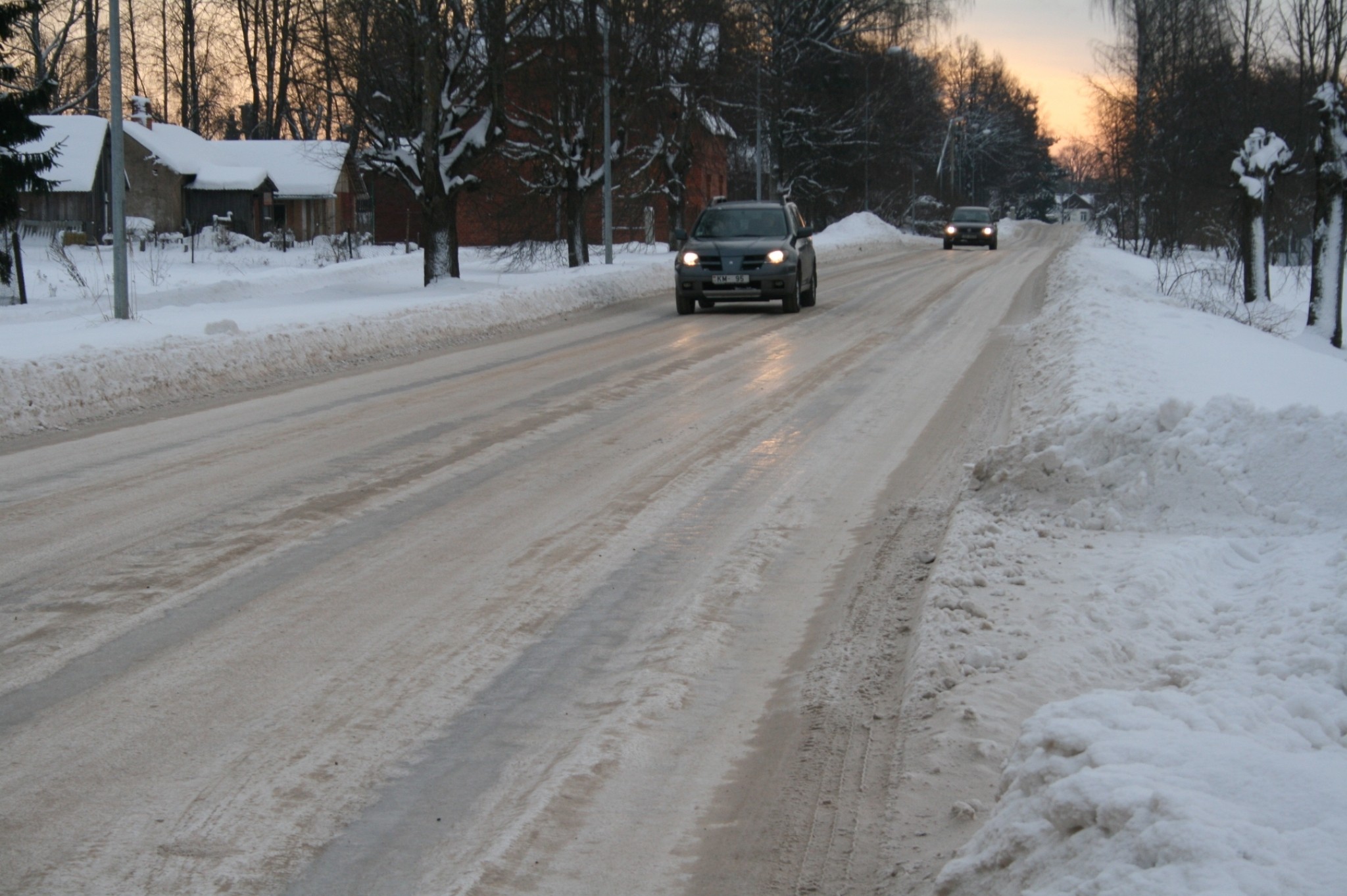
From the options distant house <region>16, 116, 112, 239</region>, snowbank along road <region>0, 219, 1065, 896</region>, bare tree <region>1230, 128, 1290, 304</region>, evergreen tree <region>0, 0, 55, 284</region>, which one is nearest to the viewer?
snowbank along road <region>0, 219, 1065, 896</region>

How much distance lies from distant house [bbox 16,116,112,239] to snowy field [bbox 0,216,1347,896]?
46.7 metres

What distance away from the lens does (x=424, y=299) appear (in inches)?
811

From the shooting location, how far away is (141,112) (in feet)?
202

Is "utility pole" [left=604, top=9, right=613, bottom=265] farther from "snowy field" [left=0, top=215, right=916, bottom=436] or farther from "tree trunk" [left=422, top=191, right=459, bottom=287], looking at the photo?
"tree trunk" [left=422, top=191, right=459, bottom=287]

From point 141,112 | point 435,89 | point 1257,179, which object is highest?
point 141,112

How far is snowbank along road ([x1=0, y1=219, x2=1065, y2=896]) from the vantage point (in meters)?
3.56

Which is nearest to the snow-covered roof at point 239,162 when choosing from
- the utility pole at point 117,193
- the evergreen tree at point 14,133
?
the evergreen tree at point 14,133

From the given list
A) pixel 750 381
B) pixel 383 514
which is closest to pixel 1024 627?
pixel 383 514

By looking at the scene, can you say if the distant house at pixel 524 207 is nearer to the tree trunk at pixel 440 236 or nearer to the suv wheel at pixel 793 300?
the tree trunk at pixel 440 236

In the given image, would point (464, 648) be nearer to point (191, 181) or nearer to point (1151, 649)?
point (1151, 649)

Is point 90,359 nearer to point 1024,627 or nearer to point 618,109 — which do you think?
point 1024,627

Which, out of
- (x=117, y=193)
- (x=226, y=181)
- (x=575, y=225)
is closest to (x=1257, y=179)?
(x=575, y=225)

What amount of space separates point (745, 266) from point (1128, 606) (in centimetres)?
1578

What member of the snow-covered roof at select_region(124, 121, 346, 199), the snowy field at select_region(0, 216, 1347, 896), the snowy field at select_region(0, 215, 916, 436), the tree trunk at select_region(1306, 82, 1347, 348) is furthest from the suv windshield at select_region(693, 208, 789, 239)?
the snow-covered roof at select_region(124, 121, 346, 199)
